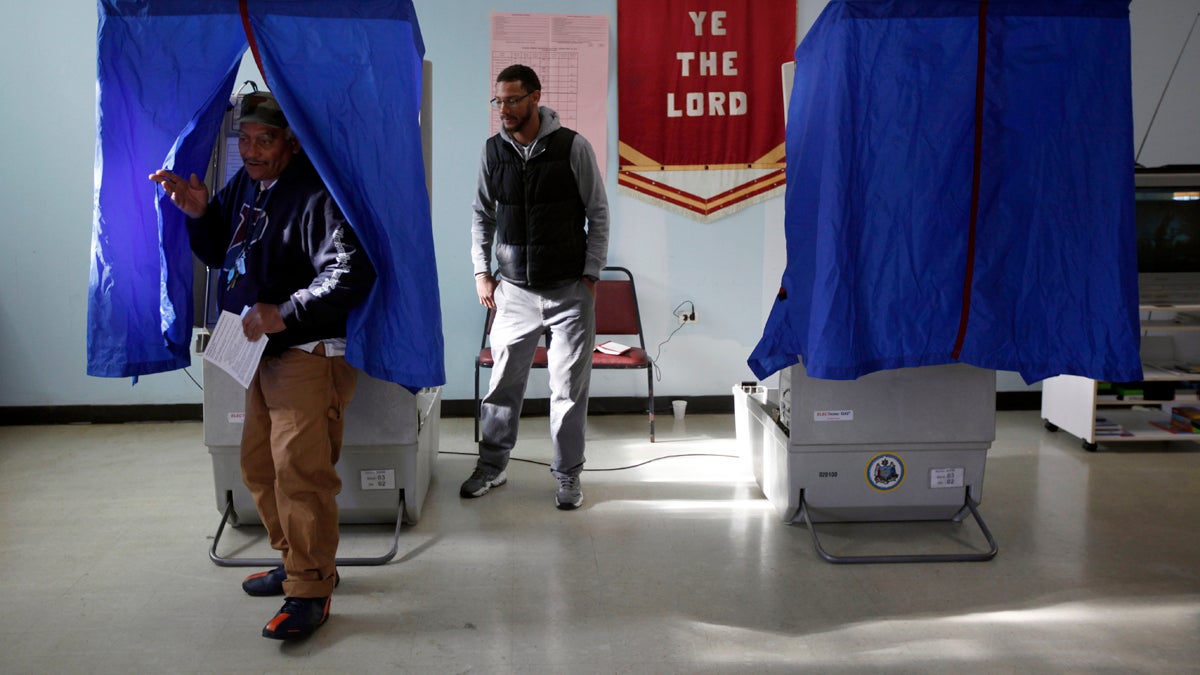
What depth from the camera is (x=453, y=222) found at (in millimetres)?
4535

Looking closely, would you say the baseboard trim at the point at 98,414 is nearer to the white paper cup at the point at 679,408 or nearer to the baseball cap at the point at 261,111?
the white paper cup at the point at 679,408

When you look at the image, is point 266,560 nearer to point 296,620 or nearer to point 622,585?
point 296,620

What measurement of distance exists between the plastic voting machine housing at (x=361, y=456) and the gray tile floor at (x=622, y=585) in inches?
2.7

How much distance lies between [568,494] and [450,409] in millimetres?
1596

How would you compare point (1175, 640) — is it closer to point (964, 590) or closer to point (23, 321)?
point (964, 590)

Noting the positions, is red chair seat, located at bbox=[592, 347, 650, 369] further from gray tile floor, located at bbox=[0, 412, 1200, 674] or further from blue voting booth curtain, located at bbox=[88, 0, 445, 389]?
blue voting booth curtain, located at bbox=[88, 0, 445, 389]

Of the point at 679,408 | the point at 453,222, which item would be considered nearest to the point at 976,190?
the point at 679,408

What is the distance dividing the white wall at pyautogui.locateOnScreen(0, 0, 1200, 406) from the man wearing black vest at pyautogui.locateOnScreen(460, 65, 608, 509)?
1335 millimetres

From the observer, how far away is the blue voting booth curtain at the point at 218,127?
7.44 feet

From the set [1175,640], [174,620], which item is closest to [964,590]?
[1175,640]

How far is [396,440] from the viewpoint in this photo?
2.87m

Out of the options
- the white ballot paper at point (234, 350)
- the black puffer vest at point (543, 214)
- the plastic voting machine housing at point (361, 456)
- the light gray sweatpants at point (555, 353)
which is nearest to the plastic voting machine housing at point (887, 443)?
the light gray sweatpants at point (555, 353)

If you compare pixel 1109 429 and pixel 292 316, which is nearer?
pixel 292 316

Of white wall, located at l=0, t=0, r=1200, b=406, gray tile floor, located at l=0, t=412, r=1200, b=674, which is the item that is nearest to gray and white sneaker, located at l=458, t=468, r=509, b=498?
gray tile floor, located at l=0, t=412, r=1200, b=674
